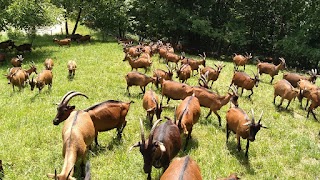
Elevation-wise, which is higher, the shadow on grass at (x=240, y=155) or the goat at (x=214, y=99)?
the goat at (x=214, y=99)

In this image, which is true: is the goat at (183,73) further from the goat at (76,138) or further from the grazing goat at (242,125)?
the goat at (76,138)

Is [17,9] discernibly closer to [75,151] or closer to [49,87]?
[49,87]

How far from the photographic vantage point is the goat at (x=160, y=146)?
7021mm

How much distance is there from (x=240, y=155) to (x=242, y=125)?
0.97 m

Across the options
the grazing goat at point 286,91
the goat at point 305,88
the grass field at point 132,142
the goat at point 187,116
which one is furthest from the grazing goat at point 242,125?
the goat at point 305,88

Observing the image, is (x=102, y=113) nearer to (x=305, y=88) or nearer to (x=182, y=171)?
(x=182, y=171)

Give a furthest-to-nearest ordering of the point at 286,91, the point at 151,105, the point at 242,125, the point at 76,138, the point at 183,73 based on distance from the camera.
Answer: the point at 183,73
the point at 286,91
the point at 151,105
the point at 242,125
the point at 76,138

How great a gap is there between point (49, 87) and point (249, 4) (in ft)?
81.6

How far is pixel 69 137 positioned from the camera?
7469mm

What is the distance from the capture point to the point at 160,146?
6.89m

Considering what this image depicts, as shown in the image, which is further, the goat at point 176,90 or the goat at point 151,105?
the goat at point 176,90

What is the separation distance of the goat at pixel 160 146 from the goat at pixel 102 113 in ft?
5.61

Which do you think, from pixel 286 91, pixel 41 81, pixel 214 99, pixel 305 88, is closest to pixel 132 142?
pixel 214 99

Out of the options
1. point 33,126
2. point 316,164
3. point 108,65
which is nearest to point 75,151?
point 33,126
